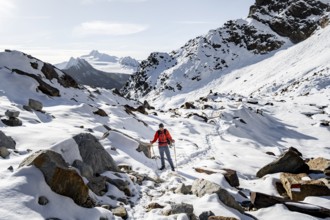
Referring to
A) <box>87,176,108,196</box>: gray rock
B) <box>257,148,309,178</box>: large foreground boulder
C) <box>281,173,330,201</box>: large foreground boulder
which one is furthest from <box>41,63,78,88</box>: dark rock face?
<box>281,173,330,201</box>: large foreground boulder

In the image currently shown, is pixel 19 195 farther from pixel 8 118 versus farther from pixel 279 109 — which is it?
pixel 279 109

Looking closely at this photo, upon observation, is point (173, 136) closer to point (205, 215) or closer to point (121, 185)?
point (121, 185)

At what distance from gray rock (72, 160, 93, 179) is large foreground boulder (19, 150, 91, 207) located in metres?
1.65

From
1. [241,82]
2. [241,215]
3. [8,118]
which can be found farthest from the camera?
[241,82]

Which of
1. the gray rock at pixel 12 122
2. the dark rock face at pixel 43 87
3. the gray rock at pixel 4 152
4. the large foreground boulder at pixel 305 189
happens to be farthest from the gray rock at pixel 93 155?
the dark rock face at pixel 43 87

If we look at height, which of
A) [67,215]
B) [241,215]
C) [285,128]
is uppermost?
[67,215]

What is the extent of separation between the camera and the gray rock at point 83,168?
958 centimetres

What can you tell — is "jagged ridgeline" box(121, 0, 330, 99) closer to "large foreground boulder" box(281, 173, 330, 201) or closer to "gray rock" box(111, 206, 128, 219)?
"large foreground boulder" box(281, 173, 330, 201)

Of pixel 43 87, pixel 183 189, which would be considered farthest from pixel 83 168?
pixel 43 87

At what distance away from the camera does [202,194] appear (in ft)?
32.3

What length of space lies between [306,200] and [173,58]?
11564 centimetres

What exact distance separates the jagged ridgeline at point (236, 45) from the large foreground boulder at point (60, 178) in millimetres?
85522

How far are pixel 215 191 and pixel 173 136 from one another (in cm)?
1526

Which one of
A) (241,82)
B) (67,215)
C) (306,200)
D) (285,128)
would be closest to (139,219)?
(67,215)
